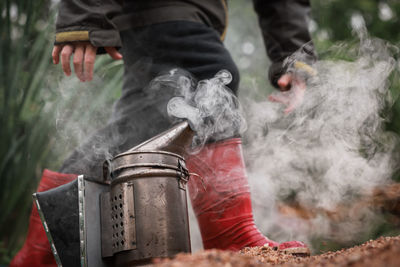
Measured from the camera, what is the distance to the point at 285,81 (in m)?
2.18

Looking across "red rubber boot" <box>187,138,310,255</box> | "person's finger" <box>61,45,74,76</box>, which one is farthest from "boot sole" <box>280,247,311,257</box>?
"person's finger" <box>61,45,74,76</box>

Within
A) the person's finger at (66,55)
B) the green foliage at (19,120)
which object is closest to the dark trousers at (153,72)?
the person's finger at (66,55)

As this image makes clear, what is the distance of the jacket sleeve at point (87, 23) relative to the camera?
162 centimetres

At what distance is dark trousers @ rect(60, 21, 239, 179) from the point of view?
1842 mm

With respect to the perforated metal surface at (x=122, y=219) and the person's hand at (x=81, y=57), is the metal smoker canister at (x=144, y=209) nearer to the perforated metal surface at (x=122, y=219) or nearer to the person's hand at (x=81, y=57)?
the perforated metal surface at (x=122, y=219)

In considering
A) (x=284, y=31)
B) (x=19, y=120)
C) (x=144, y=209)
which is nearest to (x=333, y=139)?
(x=284, y=31)

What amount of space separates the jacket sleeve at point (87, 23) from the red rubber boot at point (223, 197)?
2.11 ft

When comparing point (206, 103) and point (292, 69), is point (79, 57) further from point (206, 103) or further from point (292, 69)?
point (292, 69)

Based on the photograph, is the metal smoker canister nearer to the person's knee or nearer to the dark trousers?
the dark trousers

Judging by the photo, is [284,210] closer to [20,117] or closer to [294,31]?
[294,31]

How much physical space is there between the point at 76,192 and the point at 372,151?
1.96 m

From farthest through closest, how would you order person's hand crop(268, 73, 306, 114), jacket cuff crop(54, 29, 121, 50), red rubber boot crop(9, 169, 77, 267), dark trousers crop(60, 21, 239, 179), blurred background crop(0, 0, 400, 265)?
blurred background crop(0, 0, 400, 265), person's hand crop(268, 73, 306, 114), dark trousers crop(60, 21, 239, 179), red rubber boot crop(9, 169, 77, 267), jacket cuff crop(54, 29, 121, 50)

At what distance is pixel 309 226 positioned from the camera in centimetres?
300

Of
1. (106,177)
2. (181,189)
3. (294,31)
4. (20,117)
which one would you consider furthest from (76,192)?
(20,117)
